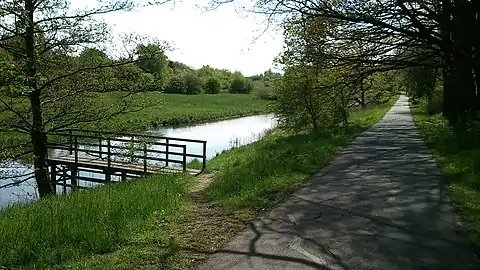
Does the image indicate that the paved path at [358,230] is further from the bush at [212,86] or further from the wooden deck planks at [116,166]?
the bush at [212,86]

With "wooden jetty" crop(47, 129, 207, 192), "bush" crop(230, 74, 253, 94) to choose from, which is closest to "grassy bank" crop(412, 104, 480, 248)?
"wooden jetty" crop(47, 129, 207, 192)

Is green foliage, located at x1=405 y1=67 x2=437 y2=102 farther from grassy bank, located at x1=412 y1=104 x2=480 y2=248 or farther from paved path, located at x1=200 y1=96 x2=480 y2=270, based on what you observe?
paved path, located at x1=200 y1=96 x2=480 y2=270

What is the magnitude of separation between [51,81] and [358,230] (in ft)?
34.2

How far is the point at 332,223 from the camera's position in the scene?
6805 mm

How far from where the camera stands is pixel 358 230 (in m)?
6.46

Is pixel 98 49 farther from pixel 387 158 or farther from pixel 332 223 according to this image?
pixel 332 223

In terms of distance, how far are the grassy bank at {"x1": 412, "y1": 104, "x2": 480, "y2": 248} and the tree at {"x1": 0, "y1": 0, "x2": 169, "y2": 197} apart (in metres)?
9.43

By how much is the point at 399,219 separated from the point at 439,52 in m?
13.3

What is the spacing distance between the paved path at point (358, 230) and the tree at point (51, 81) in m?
7.76

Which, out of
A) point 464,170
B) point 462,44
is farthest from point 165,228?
point 462,44

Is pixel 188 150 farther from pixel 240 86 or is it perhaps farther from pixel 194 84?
pixel 240 86

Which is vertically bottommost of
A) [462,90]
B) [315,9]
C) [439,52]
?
[462,90]

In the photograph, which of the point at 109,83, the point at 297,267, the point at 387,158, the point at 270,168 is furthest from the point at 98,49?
the point at 297,267

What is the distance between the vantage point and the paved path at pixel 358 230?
5.27m
